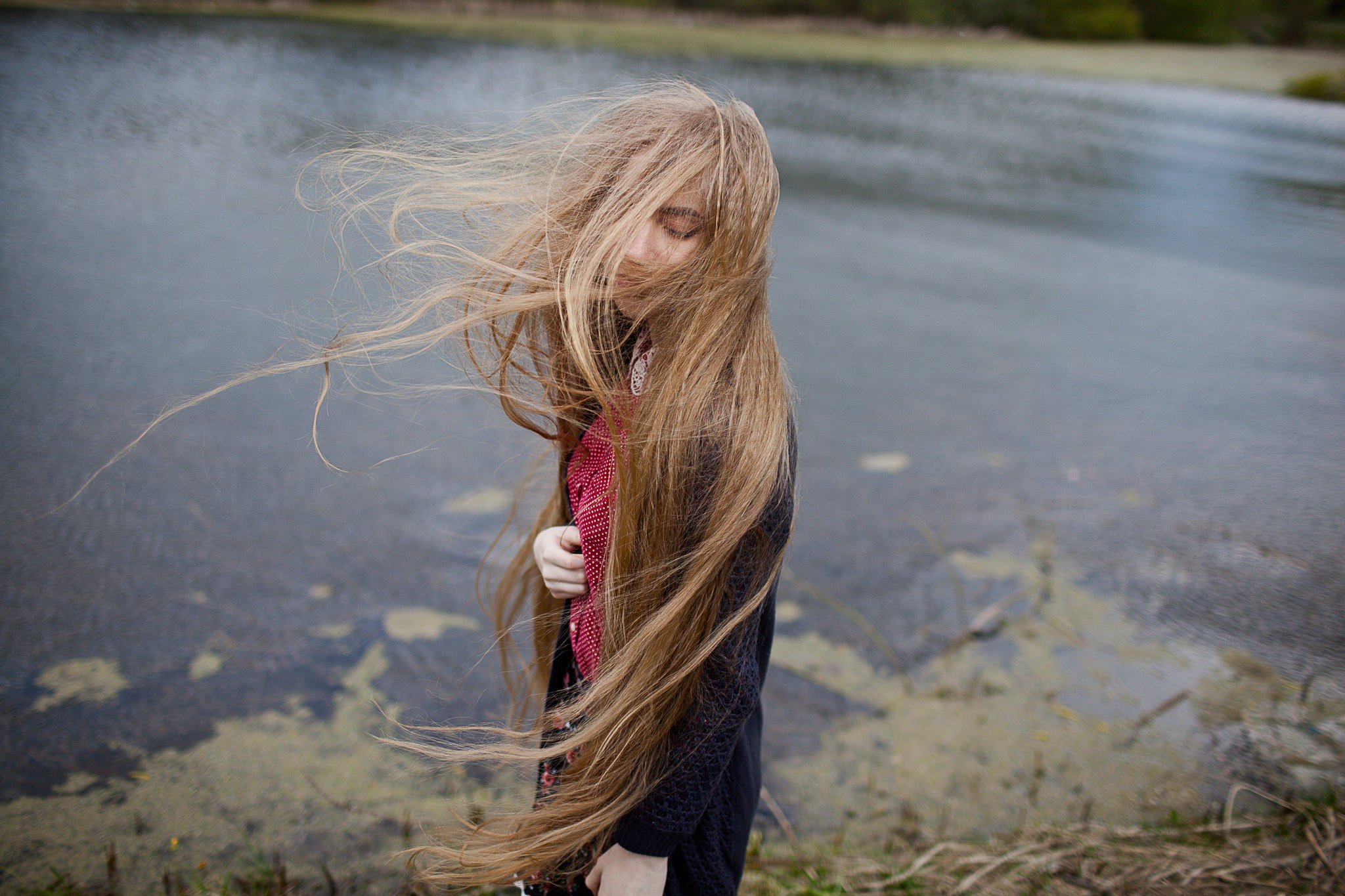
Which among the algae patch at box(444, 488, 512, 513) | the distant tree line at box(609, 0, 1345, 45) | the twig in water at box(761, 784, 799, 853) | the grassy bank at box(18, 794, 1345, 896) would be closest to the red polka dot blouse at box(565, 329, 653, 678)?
the grassy bank at box(18, 794, 1345, 896)

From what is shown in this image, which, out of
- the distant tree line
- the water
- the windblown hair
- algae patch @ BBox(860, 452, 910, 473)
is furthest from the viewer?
the distant tree line

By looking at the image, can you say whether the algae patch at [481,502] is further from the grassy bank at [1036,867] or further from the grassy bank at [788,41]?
the grassy bank at [788,41]

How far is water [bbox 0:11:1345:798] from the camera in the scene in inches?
95.2

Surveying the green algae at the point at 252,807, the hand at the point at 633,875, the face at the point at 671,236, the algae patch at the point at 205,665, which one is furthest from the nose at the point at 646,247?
the algae patch at the point at 205,665

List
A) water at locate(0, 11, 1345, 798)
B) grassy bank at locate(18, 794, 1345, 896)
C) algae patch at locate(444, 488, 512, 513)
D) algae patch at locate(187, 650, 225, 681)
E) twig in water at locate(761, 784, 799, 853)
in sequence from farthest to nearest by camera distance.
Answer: algae patch at locate(444, 488, 512, 513) → water at locate(0, 11, 1345, 798) → algae patch at locate(187, 650, 225, 681) → twig in water at locate(761, 784, 799, 853) → grassy bank at locate(18, 794, 1345, 896)

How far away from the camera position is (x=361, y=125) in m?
7.71

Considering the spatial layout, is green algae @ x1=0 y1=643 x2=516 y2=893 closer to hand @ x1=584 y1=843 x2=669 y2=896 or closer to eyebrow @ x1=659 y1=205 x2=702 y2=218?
hand @ x1=584 y1=843 x2=669 y2=896

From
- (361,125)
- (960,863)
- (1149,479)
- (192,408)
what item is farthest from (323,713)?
(361,125)

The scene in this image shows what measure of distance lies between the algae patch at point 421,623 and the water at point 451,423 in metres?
0.04

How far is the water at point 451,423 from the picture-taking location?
2.42 m

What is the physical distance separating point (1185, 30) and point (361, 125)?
27284mm

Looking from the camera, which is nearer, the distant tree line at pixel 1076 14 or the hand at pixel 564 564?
the hand at pixel 564 564

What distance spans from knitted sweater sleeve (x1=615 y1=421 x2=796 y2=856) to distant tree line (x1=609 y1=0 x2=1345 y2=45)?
2491cm

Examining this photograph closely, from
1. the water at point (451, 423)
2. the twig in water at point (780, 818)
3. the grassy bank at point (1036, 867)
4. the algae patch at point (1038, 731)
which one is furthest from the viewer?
the water at point (451, 423)
